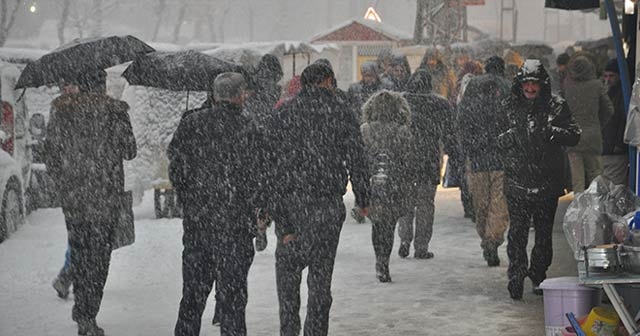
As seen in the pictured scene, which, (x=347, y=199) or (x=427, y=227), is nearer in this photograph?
(x=427, y=227)

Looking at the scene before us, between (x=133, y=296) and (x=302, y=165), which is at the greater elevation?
(x=302, y=165)

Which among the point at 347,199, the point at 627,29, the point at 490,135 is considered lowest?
the point at 347,199

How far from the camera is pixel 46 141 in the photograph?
335 inches

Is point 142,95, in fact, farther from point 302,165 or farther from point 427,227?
point 302,165

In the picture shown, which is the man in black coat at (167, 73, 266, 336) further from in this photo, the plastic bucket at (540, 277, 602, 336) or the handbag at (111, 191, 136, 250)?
the plastic bucket at (540, 277, 602, 336)

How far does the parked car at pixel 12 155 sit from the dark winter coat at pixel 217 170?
6.37 metres

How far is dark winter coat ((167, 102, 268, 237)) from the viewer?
24.2 feet

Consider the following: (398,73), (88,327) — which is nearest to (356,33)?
(398,73)

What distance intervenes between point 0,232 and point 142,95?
11.8ft

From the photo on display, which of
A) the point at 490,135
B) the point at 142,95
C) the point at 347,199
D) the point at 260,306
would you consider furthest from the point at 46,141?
the point at 347,199

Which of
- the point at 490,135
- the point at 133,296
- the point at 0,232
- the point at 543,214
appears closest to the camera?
the point at 543,214

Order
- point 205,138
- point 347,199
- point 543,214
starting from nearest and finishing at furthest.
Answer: point 205,138 < point 543,214 < point 347,199

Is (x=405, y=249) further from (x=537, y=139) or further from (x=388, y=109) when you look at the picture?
(x=537, y=139)

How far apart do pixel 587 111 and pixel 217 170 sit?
21.3 ft
